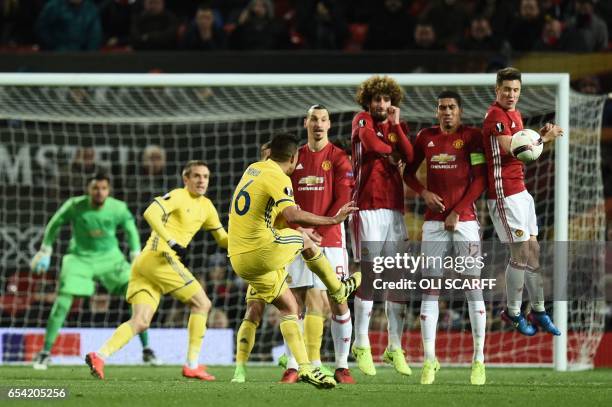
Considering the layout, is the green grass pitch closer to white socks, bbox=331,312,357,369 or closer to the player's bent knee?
white socks, bbox=331,312,357,369

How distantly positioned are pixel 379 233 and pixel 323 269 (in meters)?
1.09

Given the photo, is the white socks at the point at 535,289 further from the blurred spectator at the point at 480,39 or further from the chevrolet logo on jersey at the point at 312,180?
the blurred spectator at the point at 480,39

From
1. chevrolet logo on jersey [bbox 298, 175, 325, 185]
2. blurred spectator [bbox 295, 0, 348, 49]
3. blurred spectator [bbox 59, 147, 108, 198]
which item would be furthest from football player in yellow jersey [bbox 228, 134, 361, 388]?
blurred spectator [bbox 295, 0, 348, 49]

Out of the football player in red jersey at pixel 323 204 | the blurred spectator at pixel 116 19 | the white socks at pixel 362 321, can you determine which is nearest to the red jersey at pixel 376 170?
the football player in red jersey at pixel 323 204

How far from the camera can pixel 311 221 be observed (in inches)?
328

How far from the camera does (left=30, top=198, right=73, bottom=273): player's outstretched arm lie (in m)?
11.9

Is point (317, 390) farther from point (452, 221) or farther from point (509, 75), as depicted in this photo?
point (509, 75)

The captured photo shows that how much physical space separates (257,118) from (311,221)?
5.30 meters

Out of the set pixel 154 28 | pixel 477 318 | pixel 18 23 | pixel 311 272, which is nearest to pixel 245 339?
pixel 311 272

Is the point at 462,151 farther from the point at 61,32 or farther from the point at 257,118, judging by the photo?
the point at 61,32

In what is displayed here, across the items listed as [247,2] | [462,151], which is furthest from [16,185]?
[462,151]

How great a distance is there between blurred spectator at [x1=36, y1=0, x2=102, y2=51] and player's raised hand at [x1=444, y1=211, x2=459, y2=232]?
A: 23.3 ft

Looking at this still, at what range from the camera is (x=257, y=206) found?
28.2 feet

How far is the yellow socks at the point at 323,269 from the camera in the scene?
28.6 ft
